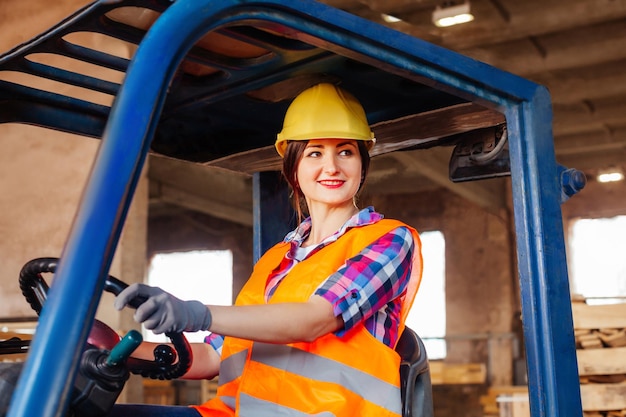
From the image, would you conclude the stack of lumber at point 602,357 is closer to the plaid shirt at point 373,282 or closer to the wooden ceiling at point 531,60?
the wooden ceiling at point 531,60

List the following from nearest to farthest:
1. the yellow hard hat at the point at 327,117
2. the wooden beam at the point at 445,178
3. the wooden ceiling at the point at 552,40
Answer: the yellow hard hat at the point at 327,117 → the wooden ceiling at the point at 552,40 → the wooden beam at the point at 445,178

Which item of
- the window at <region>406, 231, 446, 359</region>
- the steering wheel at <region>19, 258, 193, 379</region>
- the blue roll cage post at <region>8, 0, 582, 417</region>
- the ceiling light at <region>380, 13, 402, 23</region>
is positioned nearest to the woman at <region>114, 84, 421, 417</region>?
the steering wheel at <region>19, 258, 193, 379</region>

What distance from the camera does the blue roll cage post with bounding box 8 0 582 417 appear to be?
118cm

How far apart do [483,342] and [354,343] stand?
11459mm

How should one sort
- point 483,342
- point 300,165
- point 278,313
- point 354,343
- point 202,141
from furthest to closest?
point 483,342
point 202,141
point 300,165
point 354,343
point 278,313

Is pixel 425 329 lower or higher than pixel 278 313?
higher

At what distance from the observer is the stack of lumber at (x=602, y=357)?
4742 millimetres

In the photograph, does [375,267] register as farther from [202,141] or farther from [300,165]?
[202,141]

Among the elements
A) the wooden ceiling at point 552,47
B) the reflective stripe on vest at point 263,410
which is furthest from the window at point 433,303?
the reflective stripe on vest at point 263,410

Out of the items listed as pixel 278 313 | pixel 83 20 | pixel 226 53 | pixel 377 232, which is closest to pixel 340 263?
pixel 377 232

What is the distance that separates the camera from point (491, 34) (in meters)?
7.63

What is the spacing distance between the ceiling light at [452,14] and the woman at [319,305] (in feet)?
16.3

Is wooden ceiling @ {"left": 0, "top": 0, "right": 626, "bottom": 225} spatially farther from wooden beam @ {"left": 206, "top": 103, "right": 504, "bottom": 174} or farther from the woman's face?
the woman's face

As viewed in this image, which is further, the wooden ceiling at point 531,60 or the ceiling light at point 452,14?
the wooden ceiling at point 531,60
